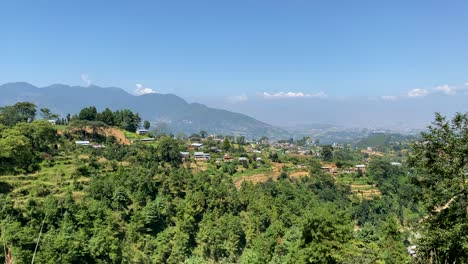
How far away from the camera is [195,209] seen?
30.0 m

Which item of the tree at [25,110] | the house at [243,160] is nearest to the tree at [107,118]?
the tree at [25,110]

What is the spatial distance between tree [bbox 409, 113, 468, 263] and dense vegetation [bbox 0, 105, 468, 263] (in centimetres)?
2

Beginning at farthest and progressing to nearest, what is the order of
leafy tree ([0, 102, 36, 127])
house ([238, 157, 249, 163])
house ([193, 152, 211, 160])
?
house ([238, 157, 249, 163]), house ([193, 152, 211, 160]), leafy tree ([0, 102, 36, 127])

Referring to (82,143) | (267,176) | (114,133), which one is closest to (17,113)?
(114,133)

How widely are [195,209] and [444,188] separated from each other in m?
24.8

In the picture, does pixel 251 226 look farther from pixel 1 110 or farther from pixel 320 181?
pixel 1 110

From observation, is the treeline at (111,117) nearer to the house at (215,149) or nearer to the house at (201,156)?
the house at (215,149)

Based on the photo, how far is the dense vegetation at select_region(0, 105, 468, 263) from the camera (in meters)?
8.02

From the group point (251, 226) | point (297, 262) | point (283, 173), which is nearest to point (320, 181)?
point (283, 173)

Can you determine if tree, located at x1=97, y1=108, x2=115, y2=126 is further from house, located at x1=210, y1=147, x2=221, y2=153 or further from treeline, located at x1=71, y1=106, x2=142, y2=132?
house, located at x1=210, y1=147, x2=221, y2=153

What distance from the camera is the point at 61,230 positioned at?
22062mm

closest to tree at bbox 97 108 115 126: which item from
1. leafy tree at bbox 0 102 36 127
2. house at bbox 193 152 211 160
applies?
leafy tree at bbox 0 102 36 127

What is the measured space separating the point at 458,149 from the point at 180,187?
29.6m

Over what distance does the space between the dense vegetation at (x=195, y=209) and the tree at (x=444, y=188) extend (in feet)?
0.08
